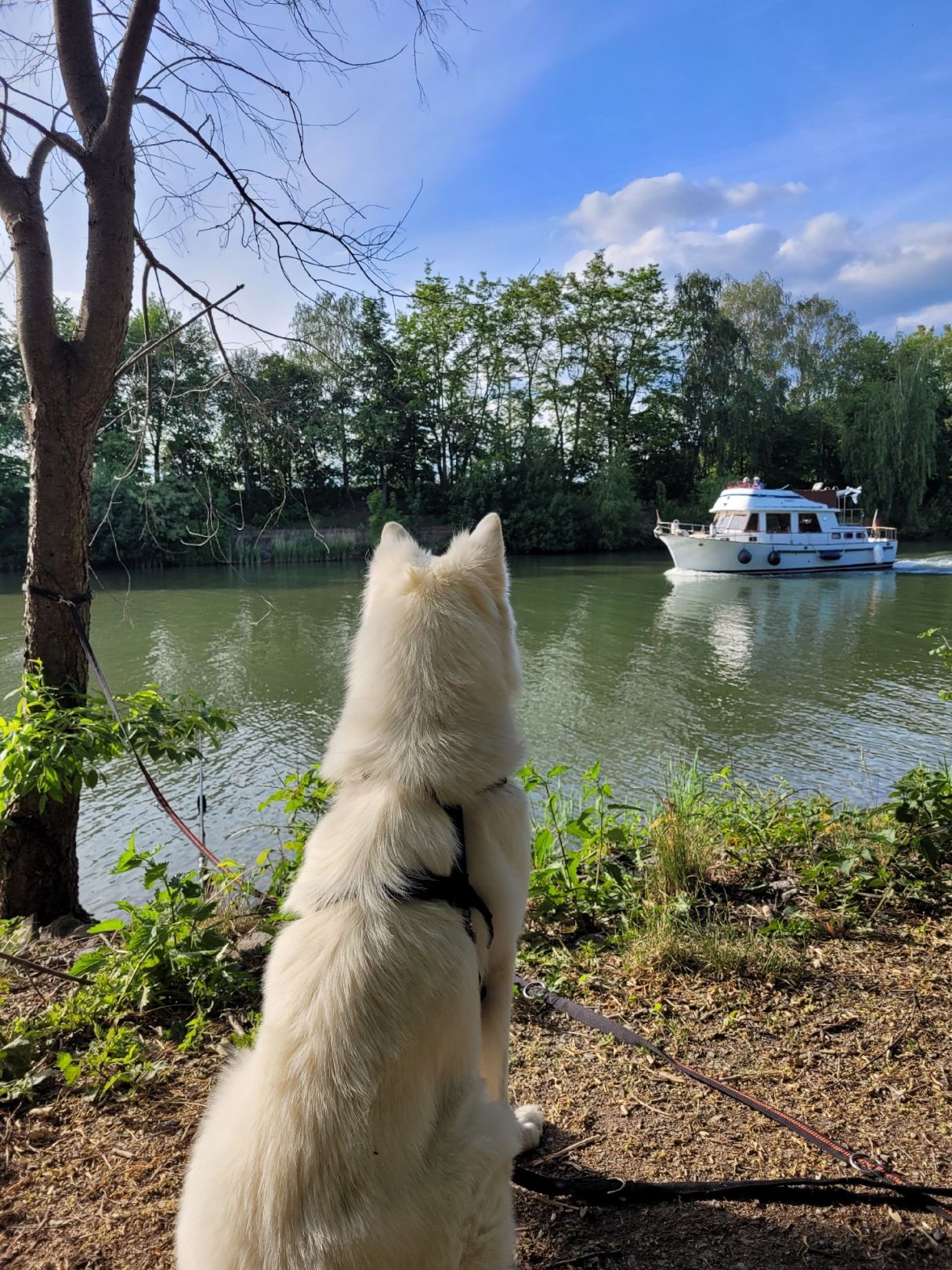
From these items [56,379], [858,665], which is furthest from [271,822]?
[858,665]

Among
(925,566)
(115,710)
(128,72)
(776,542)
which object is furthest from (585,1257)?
(925,566)

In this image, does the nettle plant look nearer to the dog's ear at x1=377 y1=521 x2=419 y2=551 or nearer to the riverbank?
the riverbank

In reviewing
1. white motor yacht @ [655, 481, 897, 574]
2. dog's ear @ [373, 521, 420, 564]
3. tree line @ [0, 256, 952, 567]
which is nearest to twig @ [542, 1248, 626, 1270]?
dog's ear @ [373, 521, 420, 564]

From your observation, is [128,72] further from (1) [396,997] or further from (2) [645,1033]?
(2) [645,1033]

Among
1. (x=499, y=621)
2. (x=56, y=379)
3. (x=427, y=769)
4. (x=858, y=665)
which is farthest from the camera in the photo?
(x=858, y=665)

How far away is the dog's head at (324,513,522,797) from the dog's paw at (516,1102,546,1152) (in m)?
1.23

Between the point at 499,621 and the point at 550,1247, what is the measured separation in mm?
1700

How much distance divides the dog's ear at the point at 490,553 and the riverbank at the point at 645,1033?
5.85ft

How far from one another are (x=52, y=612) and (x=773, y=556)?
3272 centimetres

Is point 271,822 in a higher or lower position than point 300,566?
lower

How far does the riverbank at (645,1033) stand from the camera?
1990 mm

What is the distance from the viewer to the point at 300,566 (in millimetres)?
34531

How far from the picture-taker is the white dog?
52.2 inches

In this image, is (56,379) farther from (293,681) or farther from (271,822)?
(293,681)
